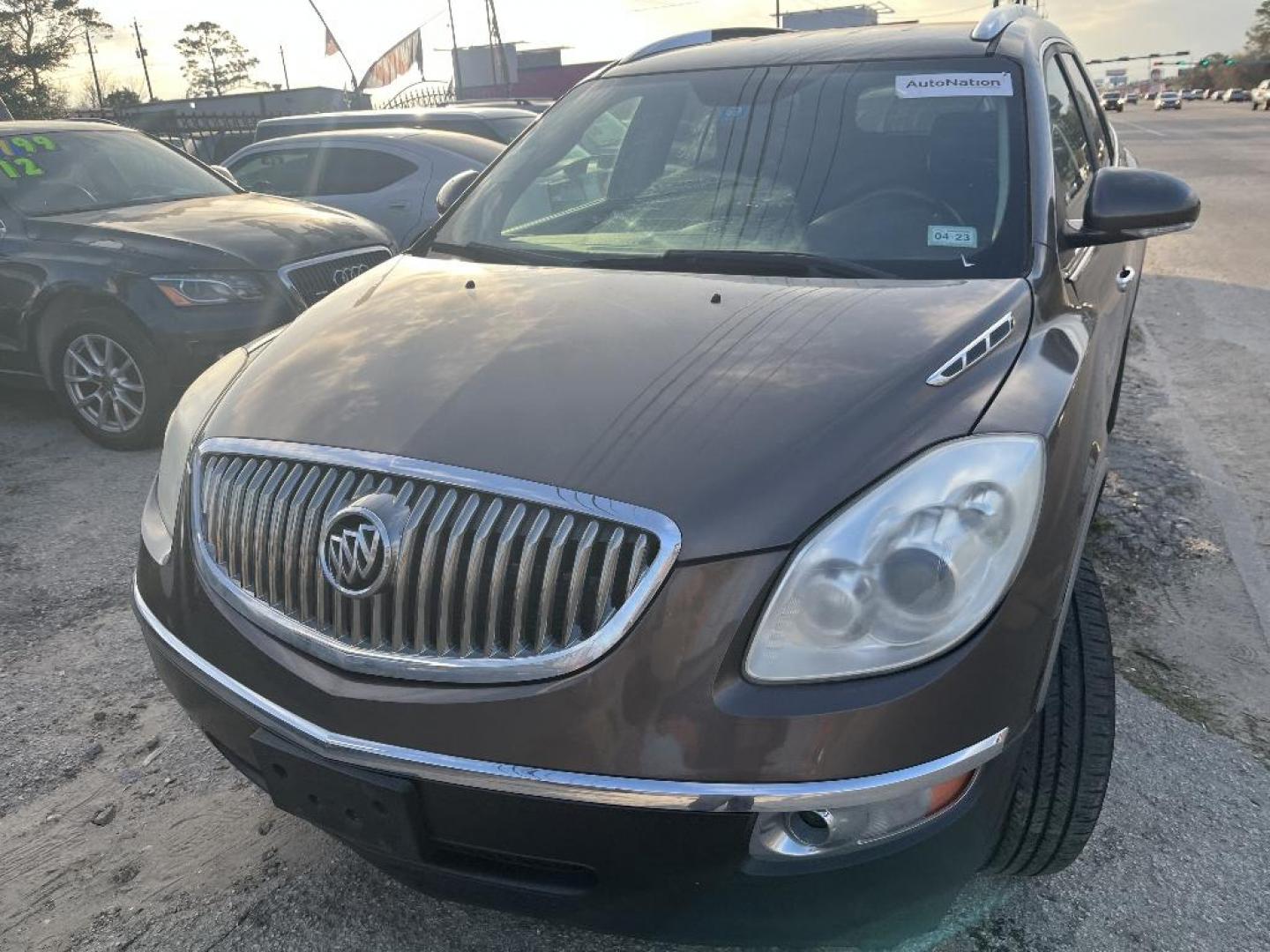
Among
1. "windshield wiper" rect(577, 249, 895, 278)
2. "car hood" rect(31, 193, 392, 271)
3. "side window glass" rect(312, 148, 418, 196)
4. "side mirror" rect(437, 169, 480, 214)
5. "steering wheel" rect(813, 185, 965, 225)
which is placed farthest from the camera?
"side window glass" rect(312, 148, 418, 196)

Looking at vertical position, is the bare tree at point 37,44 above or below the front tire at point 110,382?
above

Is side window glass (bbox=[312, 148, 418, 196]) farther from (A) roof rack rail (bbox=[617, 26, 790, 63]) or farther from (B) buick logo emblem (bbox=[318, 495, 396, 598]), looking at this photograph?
(B) buick logo emblem (bbox=[318, 495, 396, 598])

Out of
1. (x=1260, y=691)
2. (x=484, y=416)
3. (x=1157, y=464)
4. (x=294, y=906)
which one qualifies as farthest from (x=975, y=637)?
(x=1157, y=464)

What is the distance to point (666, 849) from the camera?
150cm

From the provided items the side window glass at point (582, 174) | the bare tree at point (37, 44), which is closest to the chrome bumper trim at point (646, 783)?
the side window glass at point (582, 174)

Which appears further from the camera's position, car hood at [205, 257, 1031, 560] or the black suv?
the black suv

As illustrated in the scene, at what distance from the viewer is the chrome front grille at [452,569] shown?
1521mm

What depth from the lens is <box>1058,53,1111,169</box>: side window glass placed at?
363 cm

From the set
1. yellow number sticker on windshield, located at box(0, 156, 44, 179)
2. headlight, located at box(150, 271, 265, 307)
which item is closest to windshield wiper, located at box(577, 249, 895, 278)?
headlight, located at box(150, 271, 265, 307)

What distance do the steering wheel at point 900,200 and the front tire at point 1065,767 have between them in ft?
3.48

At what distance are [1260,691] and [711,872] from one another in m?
2.13

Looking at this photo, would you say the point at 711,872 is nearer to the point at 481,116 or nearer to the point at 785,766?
the point at 785,766

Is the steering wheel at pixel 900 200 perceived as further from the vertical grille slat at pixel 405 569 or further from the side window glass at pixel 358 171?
the side window glass at pixel 358 171

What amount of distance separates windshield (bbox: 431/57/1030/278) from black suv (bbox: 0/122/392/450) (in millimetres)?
2394
